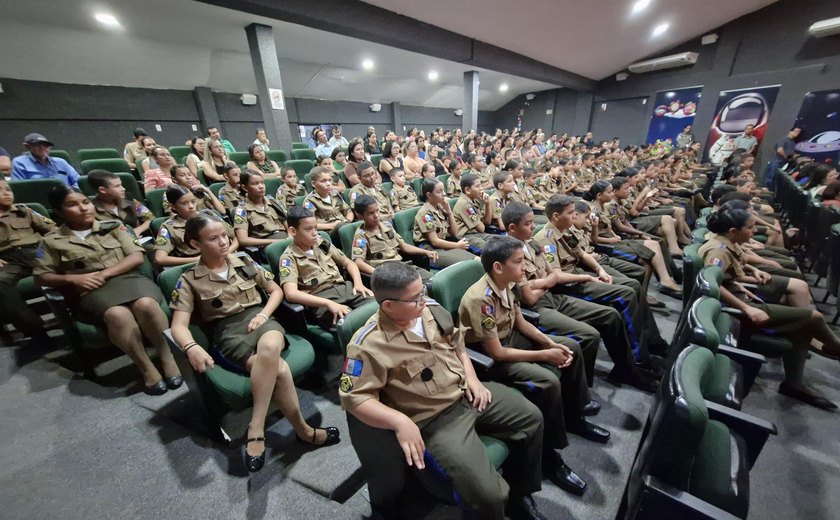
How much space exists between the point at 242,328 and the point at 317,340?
415 millimetres

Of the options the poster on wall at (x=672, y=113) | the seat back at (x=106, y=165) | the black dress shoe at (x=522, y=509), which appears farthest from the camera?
the poster on wall at (x=672, y=113)

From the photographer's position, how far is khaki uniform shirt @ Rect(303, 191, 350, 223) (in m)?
3.40

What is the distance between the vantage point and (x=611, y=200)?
3.64 metres

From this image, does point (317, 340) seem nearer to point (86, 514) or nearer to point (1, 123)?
point (86, 514)

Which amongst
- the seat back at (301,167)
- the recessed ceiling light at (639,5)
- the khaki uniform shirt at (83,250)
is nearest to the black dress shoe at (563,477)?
the khaki uniform shirt at (83,250)

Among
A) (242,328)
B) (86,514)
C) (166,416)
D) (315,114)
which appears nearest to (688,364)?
(242,328)

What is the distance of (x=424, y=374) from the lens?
1231 millimetres

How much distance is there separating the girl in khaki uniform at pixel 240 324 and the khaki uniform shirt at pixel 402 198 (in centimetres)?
243

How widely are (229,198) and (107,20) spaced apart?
4.46m

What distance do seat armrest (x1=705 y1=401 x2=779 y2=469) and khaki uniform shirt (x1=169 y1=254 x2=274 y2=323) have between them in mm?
2085

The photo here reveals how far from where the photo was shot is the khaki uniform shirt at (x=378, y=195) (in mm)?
3750

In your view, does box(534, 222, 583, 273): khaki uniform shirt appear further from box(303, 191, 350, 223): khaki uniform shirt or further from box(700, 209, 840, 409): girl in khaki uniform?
box(303, 191, 350, 223): khaki uniform shirt

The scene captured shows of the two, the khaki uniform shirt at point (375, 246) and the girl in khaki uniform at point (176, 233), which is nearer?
the girl in khaki uniform at point (176, 233)

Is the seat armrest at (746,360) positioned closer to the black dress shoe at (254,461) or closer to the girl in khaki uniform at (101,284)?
the black dress shoe at (254,461)
